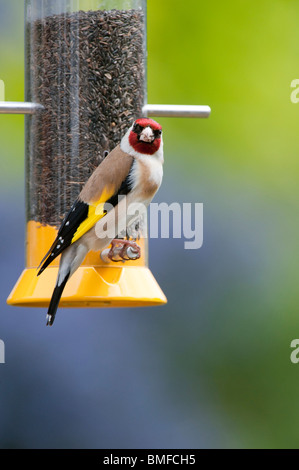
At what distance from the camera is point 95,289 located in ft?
20.3

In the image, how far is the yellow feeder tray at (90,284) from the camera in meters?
6.19

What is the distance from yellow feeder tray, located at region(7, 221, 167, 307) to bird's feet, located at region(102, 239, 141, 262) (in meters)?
0.06

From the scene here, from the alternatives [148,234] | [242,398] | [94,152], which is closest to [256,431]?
[242,398]

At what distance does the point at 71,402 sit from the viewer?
9023 millimetres

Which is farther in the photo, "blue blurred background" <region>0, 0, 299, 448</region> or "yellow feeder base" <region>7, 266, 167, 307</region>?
"blue blurred background" <region>0, 0, 299, 448</region>

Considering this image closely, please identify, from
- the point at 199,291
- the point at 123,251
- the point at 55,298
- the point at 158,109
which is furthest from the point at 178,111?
the point at 199,291

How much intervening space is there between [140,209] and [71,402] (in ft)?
10.3

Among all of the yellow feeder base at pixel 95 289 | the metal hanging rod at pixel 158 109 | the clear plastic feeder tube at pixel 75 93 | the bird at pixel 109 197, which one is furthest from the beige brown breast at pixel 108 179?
the metal hanging rod at pixel 158 109

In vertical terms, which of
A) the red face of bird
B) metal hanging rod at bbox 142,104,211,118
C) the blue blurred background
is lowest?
the blue blurred background

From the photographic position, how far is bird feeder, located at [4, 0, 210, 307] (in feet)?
21.3

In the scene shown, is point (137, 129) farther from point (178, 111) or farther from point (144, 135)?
point (178, 111)

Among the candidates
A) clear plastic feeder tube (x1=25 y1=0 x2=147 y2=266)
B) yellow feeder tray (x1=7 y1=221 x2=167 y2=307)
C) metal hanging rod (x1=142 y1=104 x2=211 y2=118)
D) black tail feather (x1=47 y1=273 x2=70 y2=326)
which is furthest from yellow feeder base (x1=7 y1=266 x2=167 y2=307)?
metal hanging rod (x1=142 y1=104 x2=211 y2=118)

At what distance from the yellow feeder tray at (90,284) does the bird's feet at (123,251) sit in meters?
0.06

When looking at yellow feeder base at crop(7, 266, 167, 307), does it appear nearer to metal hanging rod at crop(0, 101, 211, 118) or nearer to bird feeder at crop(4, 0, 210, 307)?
bird feeder at crop(4, 0, 210, 307)
